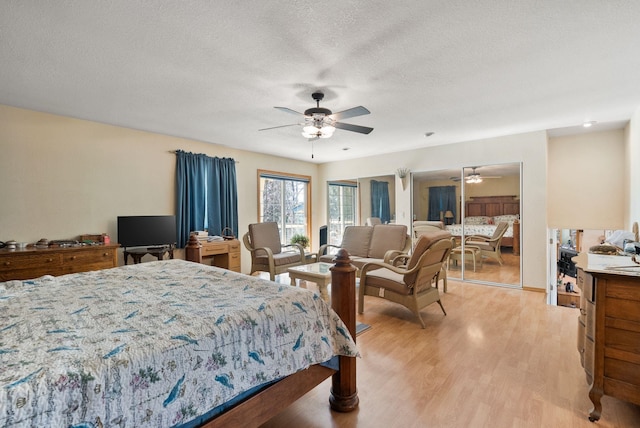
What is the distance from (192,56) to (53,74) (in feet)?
4.41

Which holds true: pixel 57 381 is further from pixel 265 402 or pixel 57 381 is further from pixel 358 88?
pixel 358 88

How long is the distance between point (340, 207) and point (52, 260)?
506 centimetres

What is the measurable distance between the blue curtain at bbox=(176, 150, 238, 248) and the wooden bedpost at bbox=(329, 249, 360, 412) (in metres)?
3.73

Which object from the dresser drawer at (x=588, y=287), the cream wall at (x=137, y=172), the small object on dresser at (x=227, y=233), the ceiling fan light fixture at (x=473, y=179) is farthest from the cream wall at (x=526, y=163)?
the small object on dresser at (x=227, y=233)

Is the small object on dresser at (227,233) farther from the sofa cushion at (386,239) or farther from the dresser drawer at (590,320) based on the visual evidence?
the dresser drawer at (590,320)

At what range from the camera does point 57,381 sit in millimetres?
910

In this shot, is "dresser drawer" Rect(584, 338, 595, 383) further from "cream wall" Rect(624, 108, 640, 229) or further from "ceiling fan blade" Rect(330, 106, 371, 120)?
"cream wall" Rect(624, 108, 640, 229)

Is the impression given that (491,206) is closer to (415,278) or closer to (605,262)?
(415,278)

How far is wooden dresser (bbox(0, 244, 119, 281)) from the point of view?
304cm

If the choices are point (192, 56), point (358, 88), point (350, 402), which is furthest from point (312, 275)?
point (192, 56)

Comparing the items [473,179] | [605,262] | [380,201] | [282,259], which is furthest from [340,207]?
[605,262]

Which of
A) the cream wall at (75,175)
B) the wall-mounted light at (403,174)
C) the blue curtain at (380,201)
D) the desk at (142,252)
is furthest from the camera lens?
the blue curtain at (380,201)

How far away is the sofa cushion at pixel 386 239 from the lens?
4727mm

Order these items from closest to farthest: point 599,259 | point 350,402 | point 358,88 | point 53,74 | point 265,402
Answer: point 265,402 → point 350,402 → point 599,259 → point 53,74 → point 358,88
